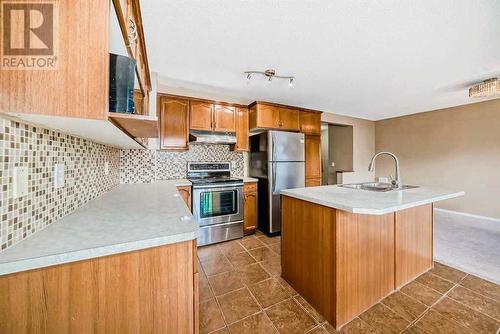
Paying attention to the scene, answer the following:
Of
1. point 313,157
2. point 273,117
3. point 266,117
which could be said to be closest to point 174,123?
point 266,117

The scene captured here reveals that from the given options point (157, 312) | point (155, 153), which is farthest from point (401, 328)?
point (155, 153)

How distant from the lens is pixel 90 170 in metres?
1.52

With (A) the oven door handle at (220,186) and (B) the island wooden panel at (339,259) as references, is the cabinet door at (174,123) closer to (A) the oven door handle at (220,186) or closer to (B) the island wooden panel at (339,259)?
(A) the oven door handle at (220,186)

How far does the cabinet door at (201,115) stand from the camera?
10.2ft

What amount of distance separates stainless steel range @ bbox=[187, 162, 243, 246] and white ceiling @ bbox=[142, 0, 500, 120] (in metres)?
1.56

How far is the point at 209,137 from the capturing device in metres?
3.09

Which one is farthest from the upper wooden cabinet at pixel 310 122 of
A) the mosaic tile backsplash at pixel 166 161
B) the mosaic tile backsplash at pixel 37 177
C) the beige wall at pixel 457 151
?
the mosaic tile backsplash at pixel 37 177

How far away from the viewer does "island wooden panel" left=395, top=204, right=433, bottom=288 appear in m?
1.85

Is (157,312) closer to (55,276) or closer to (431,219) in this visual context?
(55,276)

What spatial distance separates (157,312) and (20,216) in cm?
66

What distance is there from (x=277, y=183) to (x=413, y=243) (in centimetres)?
187

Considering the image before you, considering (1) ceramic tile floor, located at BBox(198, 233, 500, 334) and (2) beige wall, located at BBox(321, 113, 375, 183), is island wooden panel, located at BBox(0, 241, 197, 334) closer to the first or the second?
(1) ceramic tile floor, located at BBox(198, 233, 500, 334)

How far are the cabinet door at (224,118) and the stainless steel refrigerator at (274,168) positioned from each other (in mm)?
530

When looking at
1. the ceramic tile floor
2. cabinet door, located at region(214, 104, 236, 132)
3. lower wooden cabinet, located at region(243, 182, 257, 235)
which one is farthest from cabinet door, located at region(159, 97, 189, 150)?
the ceramic tile floor
